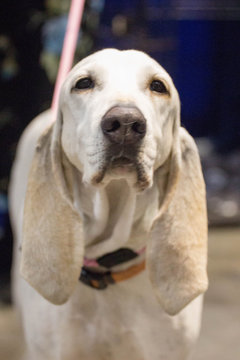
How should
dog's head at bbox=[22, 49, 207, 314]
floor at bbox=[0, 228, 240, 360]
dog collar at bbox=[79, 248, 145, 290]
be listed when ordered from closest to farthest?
1. dog's head at bbox=[22, 49, 207, 314]
2. dog collar at bbox=[79, 248, 145, 290]
3. floor at bbox=[0, 228, 240, 360]

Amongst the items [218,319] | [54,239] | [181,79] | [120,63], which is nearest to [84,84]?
[120,63]

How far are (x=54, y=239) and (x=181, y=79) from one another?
3426 mm

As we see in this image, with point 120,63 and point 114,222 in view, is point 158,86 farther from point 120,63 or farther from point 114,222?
point 114,222

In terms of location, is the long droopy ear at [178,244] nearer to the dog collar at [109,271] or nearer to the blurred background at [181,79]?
the dog collar at [109,271]

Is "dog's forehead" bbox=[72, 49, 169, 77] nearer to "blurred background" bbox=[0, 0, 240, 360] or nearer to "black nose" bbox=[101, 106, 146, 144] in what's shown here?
"black nose" bbox=[101, 106, 146, 144]

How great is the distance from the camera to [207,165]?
4727mm

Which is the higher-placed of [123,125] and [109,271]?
[123,125]

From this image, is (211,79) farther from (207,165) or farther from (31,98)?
(31,98)

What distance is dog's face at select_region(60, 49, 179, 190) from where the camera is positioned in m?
1.00

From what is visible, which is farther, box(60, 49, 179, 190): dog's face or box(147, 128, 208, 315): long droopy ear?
box(147, 128, 208, 315): long droopy ear

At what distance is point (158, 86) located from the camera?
3.66 feet

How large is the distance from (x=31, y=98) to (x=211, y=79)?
2.65m

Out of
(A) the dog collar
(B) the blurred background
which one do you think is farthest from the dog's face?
(B) the blurred background

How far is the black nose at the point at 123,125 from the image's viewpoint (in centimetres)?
97
